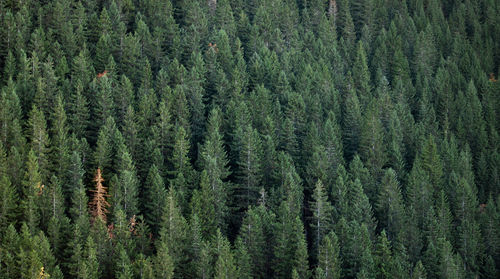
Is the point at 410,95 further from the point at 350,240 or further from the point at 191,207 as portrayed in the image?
the point at 191,207

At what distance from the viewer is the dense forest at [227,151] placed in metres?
Result: 59.5

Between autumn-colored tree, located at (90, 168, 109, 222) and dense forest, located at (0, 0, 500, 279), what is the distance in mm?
576

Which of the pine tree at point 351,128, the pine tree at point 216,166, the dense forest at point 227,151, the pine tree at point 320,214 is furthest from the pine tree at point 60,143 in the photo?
the pine tree at point 351,128

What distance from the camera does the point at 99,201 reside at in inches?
2408

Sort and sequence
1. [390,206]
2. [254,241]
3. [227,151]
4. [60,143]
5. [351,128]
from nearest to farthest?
[254,241]
[60,143]
[390,206]
[227,151]
[351,128]

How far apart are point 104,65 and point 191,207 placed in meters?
30.1

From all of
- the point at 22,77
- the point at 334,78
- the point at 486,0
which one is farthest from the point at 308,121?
the point at 486,0

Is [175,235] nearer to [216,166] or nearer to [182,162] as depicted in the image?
[216,166]

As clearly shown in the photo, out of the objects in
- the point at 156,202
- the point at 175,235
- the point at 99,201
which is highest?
the point at 156,202

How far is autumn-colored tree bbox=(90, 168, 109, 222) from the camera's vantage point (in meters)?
60.9

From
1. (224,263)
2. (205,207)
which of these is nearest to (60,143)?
(205,207)

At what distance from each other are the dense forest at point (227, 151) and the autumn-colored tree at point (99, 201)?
58 centimetres

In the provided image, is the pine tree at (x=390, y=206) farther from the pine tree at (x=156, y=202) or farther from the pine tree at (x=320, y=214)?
the pine tree at (x=156, y=202)

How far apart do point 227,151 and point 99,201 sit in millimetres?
19297
